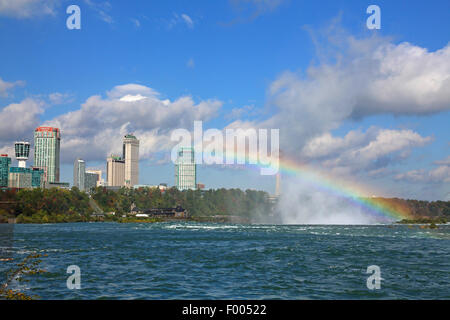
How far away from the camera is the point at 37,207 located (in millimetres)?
163000

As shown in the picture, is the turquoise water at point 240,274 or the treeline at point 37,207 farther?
the treeline at point 37,207

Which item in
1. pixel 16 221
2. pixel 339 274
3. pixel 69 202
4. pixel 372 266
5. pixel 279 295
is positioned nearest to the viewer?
pixel 279 295

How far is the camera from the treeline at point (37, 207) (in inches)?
5876

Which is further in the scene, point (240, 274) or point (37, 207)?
point (37, 207)

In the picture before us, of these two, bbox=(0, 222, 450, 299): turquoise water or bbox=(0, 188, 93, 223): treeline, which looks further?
bbox=(0, 188, 93, 223): treeline

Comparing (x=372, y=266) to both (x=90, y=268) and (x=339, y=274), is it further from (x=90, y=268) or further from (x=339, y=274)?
(x=90, y=268)

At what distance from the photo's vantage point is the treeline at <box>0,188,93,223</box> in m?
149

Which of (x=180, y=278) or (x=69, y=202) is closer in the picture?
(x=180, y=278)

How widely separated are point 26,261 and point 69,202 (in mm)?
166018

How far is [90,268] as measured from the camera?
107ft
